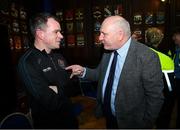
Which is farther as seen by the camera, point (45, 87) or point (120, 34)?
point (120, 34)

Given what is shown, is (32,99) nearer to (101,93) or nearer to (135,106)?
(101,93)

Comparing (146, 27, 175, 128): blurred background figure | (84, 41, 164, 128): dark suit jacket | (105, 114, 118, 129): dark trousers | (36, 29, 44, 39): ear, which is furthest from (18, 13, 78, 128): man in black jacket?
(146, 27, 175, 128): blurred background figure

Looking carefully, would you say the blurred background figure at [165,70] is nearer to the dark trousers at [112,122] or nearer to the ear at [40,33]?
the dark trousers at [112,122]

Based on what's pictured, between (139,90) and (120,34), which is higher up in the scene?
(120,34)

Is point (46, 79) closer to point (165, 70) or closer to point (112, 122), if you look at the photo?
point (112, 122)

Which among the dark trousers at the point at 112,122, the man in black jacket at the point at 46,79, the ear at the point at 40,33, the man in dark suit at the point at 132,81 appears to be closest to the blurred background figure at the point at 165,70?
the man in dark suit at the point at 132,81

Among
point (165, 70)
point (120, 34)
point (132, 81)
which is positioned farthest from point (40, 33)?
point (165, 70)

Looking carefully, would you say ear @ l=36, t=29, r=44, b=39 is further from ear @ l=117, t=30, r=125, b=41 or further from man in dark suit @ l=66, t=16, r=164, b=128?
ear @ l=117, t=30, r=125, b=41

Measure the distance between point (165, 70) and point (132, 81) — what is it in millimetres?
797

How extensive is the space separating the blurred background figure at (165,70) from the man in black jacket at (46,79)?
1.04 m

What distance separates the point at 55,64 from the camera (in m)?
2.16

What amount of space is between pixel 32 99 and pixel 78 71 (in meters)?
0.55

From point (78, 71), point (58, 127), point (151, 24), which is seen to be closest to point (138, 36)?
point (151, 24)

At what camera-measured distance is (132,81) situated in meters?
1.91
